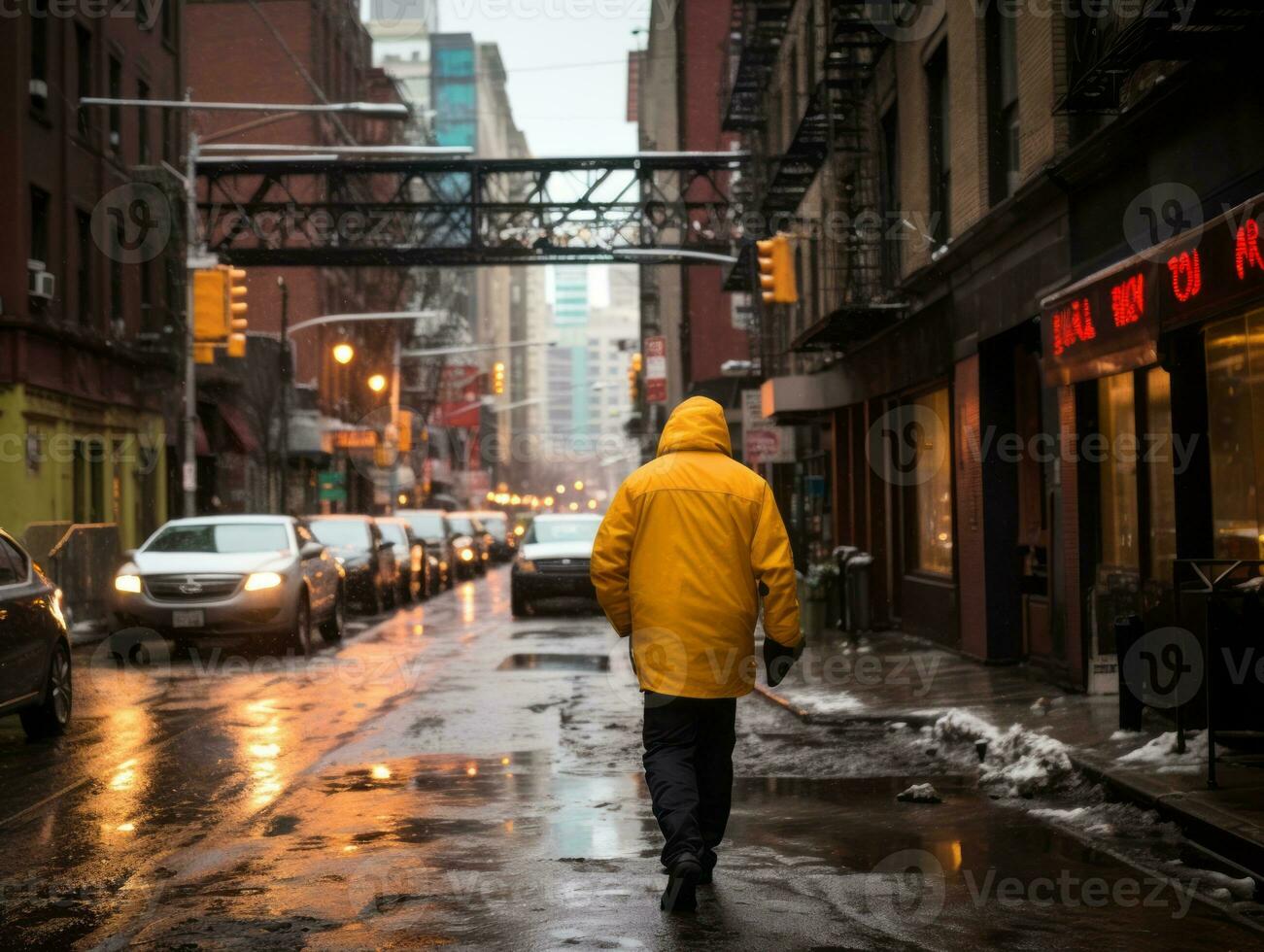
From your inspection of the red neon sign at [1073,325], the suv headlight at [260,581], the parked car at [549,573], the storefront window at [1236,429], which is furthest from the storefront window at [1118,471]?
the parked car at [549,573]

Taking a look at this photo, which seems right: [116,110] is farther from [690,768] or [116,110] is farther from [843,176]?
[690,768]

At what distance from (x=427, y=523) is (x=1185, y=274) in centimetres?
3106

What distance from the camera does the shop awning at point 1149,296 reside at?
893 cm

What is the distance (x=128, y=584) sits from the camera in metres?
18.0

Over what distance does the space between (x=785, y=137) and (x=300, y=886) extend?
1004 inches

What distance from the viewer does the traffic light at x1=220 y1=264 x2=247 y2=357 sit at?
1080 inches

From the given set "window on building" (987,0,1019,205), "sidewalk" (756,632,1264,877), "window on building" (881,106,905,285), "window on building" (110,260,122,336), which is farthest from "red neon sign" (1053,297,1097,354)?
"window on building" (110,260,122,336)

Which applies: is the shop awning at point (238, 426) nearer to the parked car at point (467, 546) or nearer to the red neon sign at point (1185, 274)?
the parked car at point (467, 546)

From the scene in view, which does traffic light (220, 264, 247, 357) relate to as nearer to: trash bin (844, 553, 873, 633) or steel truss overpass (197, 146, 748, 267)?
steel truss overpass (197, 146, 748, 267)

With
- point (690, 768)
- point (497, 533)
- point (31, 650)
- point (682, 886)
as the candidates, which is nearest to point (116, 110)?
point (31, 650)

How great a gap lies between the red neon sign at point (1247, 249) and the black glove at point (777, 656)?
3.73 metres

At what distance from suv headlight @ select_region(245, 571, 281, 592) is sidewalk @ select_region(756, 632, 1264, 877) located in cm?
564

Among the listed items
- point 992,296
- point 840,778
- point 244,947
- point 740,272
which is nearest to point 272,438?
point 740,272

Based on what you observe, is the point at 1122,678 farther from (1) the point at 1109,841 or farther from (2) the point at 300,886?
(2) the point at 300,886
